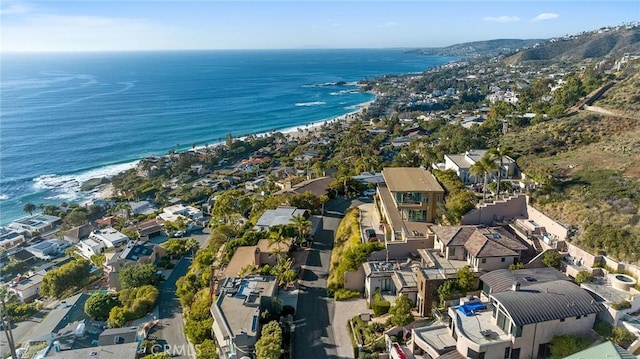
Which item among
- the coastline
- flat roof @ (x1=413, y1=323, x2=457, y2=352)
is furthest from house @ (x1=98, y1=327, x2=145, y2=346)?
the coastline

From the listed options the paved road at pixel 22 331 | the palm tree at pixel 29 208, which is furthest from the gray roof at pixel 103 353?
the palm tree at pixel 29 208

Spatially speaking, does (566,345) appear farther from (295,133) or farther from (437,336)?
(295,133)

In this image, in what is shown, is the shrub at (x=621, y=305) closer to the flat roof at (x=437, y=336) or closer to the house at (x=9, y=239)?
the flat roof at (x=437, y=336)

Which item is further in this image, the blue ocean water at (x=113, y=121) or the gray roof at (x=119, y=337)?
the blue ocean water at (x=113, y=121)

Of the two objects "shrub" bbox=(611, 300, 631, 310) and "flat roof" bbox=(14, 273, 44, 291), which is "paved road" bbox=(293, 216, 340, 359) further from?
"flat roof" bbox=(14, 273, 44, 291)

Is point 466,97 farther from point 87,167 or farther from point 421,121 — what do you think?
point 87,167

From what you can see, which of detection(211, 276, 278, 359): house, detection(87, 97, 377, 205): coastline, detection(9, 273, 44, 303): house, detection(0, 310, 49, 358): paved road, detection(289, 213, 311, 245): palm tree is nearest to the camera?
detection(211, 276, 278, 359): house
